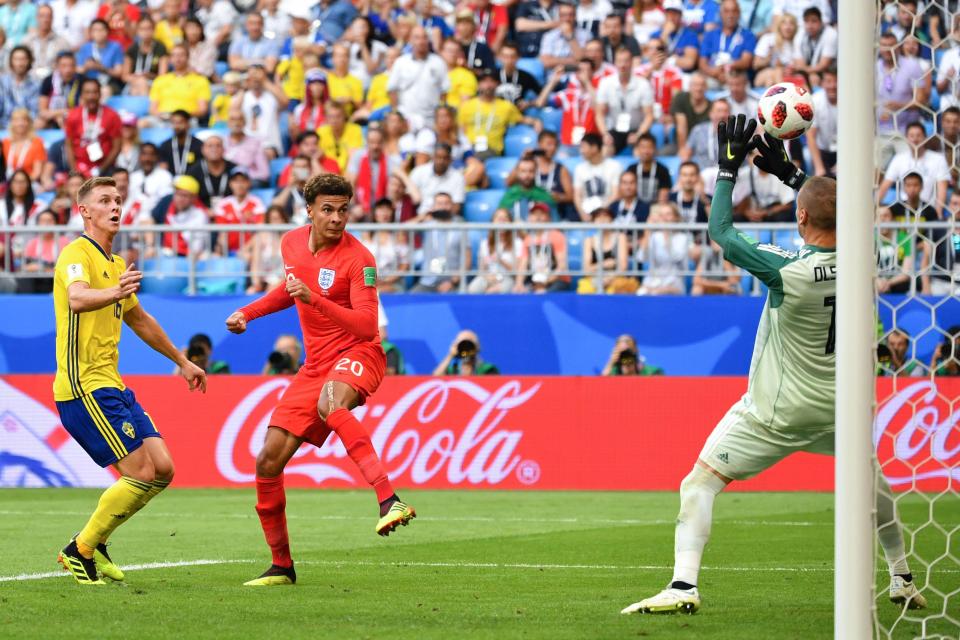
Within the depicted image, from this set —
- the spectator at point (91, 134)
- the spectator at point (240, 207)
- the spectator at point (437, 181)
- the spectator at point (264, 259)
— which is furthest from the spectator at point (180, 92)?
the spectator at point (264, 259)

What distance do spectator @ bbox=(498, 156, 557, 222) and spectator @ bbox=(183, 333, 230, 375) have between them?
3.89m

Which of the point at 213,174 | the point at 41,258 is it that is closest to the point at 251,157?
the point at 213,174

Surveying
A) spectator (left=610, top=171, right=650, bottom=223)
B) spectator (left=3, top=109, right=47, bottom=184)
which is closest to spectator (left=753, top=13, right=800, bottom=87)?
spectator (left=610, top=171, right=650, bottom=223)

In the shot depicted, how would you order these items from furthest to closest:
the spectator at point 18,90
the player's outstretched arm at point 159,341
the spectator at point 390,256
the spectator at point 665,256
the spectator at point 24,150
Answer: the spectator at point 18,90 → the spectator at point 24,150 → the spectator at point 390,256 → the spectator at point 665,256 → the player's outstretched arm at point 159,341

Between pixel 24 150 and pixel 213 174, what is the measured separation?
3.04 metres

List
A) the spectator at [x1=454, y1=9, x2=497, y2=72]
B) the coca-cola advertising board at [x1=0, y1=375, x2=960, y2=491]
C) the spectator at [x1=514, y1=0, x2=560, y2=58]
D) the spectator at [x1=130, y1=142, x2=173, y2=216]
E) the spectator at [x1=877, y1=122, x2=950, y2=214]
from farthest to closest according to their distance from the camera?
the spectator at [x1=514, y1=0, x2=560, y2=58]
the spectator at [x1=454, y1=9, x2=497, y2=72]
the spectator at [x1=130, y1=142, x2=173, y2=216]
the spectator at [x1=877, y1=122, x2=950, y2=214]
the coca-cola advertising board at [x1=0, y1=375, x2=960, y2=491]

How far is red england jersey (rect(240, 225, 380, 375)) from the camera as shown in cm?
830

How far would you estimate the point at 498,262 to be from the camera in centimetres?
1745

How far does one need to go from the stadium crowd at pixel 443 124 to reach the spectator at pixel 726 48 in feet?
0.11

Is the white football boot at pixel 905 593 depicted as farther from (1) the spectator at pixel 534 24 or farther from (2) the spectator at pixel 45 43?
(2) the spectator at pixel 45 43

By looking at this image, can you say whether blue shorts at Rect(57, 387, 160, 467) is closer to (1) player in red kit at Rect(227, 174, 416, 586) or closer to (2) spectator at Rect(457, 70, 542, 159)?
(1) player in red kit at Rect(227, 174, 416, 586)

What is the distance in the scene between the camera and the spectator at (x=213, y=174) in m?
19.6

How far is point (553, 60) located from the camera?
21109mm

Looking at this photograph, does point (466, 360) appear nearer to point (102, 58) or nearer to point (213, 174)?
point (213, 174)
